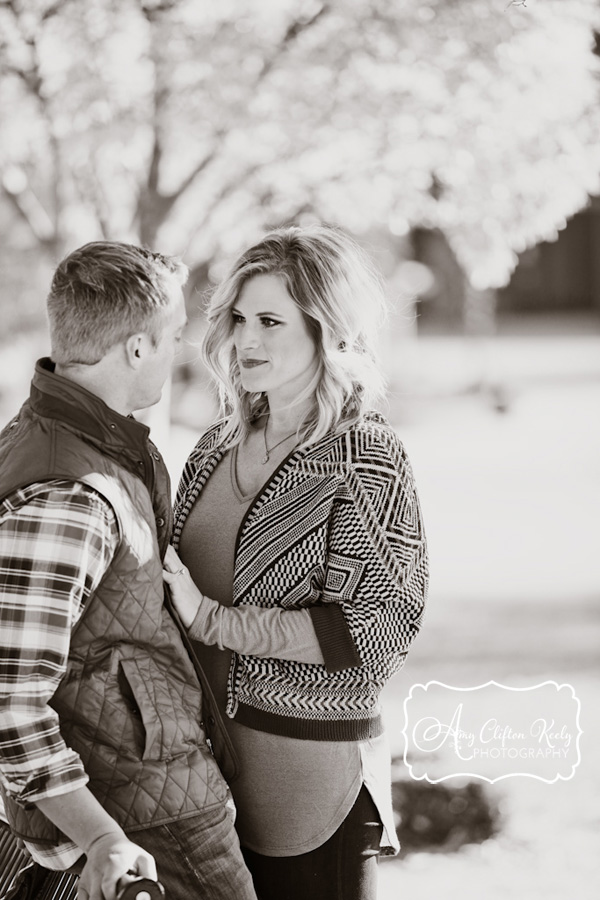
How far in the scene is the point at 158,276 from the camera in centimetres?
205

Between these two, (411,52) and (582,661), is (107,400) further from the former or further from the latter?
(582,661)

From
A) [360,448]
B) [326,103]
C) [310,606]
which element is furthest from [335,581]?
[326,103]

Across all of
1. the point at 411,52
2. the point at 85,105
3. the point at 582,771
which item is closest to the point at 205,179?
the point at 85,105

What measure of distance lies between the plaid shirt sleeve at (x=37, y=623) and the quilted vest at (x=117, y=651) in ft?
0.25

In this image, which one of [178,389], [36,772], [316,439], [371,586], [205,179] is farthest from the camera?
[178,389]

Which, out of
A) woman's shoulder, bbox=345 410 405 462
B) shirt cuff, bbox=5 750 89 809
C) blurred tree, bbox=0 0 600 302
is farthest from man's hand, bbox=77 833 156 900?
blurred tree, bbox=0 0 600 302

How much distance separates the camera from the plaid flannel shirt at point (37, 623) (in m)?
1.80

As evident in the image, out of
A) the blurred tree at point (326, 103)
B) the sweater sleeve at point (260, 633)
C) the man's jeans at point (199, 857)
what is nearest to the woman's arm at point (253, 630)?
the sweater sleeve at point (260, 633)

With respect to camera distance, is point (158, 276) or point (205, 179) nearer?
point (158, 276)

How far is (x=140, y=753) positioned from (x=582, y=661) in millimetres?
5949

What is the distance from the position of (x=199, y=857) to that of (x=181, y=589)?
55 cm

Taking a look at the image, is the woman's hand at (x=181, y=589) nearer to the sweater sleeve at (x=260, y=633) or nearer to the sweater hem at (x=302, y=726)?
the sweater sleeve at (x=260, y=633)

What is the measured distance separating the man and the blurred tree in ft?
12.0

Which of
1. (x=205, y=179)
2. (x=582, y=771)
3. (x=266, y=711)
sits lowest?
(x=582, y=771)
